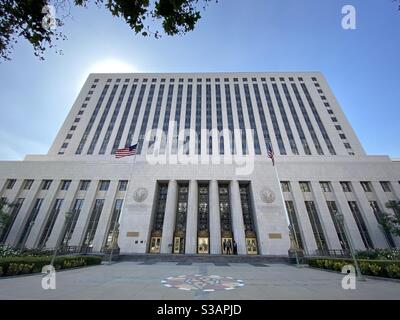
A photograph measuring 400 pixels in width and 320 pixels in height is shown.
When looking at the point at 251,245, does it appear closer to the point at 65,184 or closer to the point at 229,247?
the point at 229,247

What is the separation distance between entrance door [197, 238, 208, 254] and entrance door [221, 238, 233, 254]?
2.56 meters

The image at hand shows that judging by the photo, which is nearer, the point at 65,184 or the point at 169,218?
the point at 169,218

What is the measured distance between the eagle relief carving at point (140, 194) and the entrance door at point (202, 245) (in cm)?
1152

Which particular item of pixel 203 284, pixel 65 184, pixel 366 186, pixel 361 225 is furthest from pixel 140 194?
pixel 366 186

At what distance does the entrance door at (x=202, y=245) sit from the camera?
27.8m

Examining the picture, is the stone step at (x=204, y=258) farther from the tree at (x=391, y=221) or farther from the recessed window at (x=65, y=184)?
the recessed window at (x=65, y=184)

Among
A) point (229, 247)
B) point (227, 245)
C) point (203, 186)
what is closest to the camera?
point (229, 247)

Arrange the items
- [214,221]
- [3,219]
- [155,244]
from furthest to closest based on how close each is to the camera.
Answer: [214,221] → [155,244] → [3,219]

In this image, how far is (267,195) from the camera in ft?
99.9

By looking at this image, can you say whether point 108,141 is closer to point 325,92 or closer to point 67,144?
point 67,144

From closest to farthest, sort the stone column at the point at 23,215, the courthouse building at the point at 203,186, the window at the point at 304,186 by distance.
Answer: the courthouse building at the point at 203,186, the stone column at the point at 23,215, the window at the point at 304,186

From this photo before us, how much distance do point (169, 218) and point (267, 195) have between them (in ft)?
55.2

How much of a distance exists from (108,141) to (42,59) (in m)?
42.4

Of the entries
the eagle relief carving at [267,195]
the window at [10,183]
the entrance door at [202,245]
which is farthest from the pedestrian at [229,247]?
the window at [10,183]
